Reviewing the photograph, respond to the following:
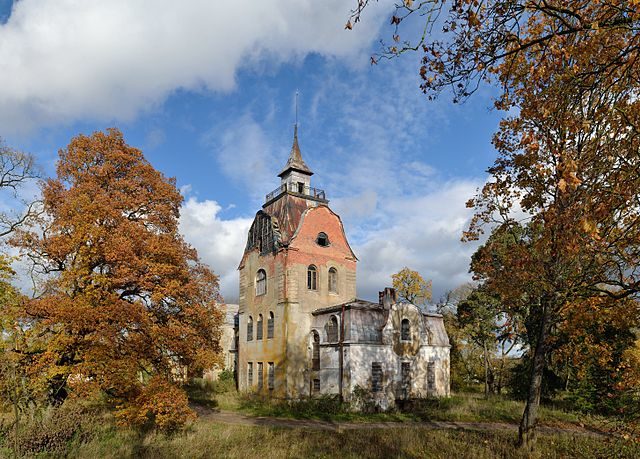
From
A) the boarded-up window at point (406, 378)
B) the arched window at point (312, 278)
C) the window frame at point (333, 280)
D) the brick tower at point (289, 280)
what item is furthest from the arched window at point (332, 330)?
the boarded-up window at point (406, 378)

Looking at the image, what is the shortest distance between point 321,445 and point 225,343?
37802 mm

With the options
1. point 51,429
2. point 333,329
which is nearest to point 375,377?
point 333,329

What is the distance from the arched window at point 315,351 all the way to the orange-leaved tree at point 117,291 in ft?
36.3

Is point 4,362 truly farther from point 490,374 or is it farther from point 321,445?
point 490,374

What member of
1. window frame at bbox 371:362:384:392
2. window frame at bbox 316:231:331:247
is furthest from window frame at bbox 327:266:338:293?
window frame at bbox 371:362:384:392

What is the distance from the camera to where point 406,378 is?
28.0m

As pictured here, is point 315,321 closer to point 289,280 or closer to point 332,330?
point 332,330

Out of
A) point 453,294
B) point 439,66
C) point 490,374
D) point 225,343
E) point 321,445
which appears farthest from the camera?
point 225,343

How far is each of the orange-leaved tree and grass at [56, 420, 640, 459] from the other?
822 mm

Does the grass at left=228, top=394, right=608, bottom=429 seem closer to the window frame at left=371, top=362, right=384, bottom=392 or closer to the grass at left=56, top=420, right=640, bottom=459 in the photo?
the window frame at left=371, top=362, right=384, bottom=392

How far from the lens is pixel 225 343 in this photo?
51094 mm

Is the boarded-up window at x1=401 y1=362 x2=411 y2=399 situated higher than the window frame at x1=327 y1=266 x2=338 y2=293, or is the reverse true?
the window frame at x1=327 y1=266 x2=338 y2=293

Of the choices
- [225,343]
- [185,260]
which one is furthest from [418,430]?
[225,343]

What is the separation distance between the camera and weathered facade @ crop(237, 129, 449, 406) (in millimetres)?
26406
